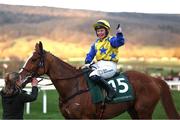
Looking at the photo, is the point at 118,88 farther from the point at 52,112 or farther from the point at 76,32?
the point at 76,32

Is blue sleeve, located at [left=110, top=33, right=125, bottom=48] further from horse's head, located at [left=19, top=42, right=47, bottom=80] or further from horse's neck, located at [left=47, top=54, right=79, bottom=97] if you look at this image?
horse's head, located at [left=19, top=42, right=47, bottom=80]

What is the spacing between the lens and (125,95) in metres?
9.23

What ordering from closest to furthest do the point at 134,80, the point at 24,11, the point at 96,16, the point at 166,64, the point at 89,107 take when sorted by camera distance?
the point at 89,107 → the point at 134,80 → the point at 166,64 → the point at 96,16 → the point at 24,11

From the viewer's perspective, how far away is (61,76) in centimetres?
910

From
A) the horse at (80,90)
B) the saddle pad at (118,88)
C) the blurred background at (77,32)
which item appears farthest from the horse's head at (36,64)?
the blurred background at (77,32)

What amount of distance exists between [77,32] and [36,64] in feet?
231

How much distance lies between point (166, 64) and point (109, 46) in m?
40.6

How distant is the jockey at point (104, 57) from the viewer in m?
8.95

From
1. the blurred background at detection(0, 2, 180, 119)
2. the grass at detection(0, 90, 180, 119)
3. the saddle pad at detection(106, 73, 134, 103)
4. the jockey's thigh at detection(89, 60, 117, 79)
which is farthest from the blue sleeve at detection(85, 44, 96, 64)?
the blurred background at detection(0, 2, 180, 119)

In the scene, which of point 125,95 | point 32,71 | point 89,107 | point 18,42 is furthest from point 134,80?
point 18,42

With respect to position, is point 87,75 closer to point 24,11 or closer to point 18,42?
point 18,42

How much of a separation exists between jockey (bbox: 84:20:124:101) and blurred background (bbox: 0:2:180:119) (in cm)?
3977

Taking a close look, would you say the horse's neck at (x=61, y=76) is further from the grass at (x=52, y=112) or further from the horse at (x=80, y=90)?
the grass at (x=52, y=112)

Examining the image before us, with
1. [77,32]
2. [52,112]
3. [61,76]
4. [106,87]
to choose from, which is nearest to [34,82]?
[61,76]
